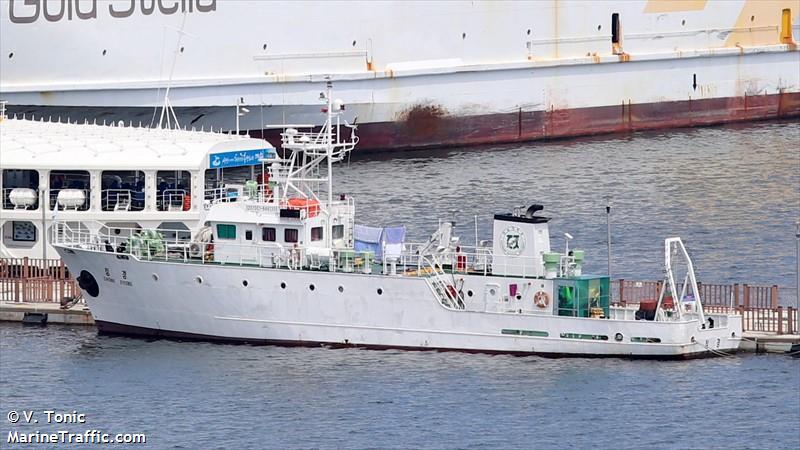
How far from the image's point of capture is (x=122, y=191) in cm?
6166

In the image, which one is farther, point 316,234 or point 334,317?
point 316,234

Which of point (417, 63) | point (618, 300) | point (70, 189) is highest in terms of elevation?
point (417, 63)

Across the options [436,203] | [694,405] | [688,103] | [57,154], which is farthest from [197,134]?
[688,103]

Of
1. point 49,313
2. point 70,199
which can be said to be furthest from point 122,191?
point 49,313

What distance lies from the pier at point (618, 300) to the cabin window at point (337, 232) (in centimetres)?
668

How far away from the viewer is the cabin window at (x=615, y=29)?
3590 inches

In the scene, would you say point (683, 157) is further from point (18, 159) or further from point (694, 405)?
point (694, 405)

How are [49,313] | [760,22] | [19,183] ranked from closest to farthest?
[49,313]
[19,183]
[760,22]

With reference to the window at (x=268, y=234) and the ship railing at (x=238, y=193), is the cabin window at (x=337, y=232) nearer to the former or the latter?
A: the window at (x=268, y=234)

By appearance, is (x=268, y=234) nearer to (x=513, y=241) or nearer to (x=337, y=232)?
(x=337, y=232)

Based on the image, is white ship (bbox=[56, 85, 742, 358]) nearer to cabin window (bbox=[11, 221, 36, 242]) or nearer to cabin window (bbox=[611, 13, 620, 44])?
cabin window (bbox=[11, 221, 36, 242])

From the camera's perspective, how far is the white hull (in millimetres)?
51844

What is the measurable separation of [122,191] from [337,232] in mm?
8559

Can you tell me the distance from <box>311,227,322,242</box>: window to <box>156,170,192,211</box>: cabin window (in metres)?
6.61
